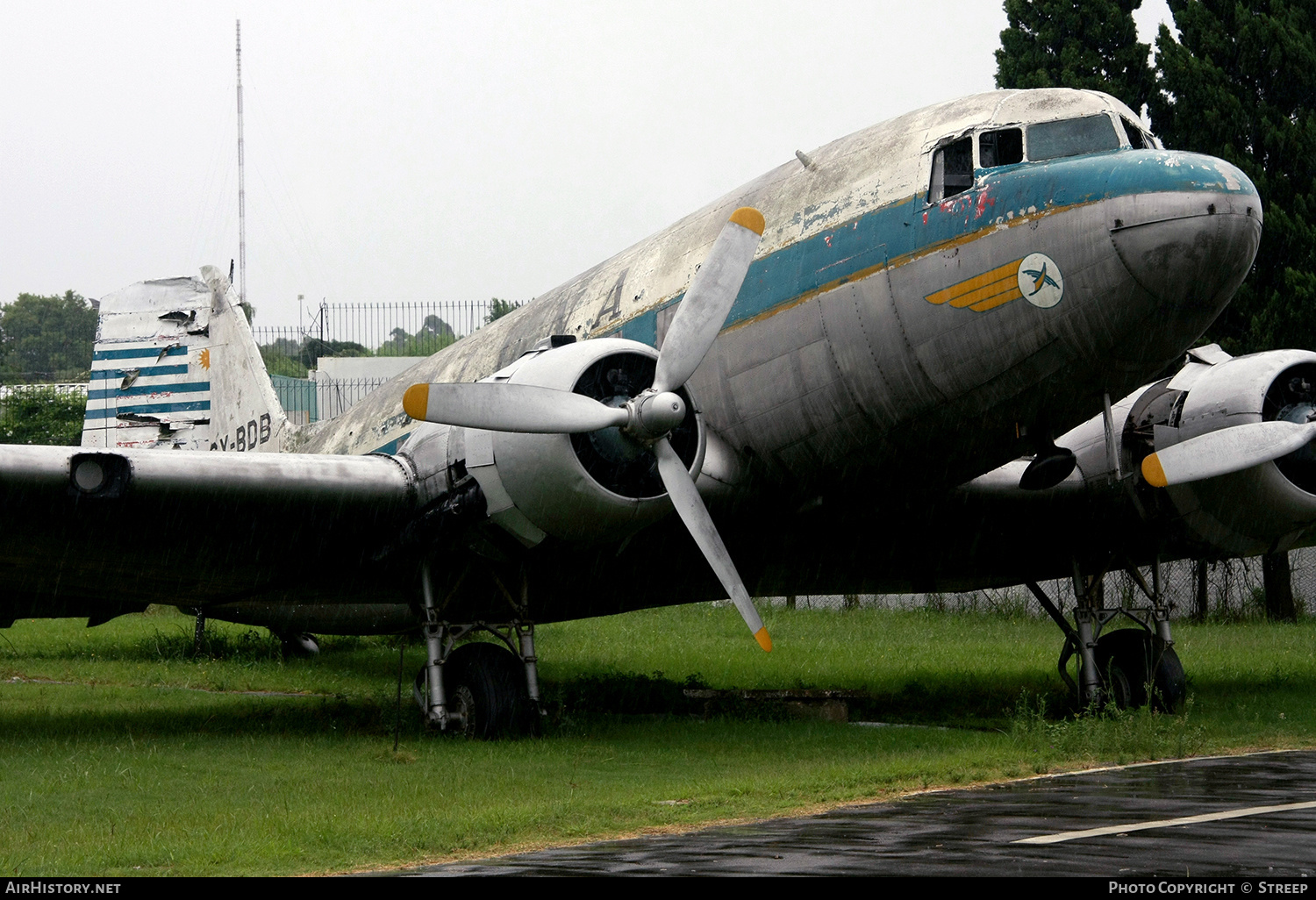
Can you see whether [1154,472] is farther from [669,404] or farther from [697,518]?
[669,404]

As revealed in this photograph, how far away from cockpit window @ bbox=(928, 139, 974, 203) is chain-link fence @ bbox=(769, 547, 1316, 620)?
1408 cm

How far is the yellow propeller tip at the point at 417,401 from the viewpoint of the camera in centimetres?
962

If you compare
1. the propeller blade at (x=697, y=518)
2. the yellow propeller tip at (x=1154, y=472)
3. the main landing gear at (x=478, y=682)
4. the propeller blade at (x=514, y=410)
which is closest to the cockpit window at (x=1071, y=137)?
the yellow propeller tip at (x=1154, y=472)

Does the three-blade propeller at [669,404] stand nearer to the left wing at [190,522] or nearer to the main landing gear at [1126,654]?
the left wing at [190,522]

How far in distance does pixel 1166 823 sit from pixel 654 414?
437 centimetres

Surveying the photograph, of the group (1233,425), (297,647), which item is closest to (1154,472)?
(1233,425)

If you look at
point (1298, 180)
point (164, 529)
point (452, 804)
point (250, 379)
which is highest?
point (1298, 180)

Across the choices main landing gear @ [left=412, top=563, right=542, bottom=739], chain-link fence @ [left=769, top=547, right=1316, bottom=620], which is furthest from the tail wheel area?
chain-link fence @ [left=769, top=547, right=1316, bottom=620]

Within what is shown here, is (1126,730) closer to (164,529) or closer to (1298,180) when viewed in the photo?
(164,529)

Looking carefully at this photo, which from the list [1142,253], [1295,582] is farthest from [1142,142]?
[1295,582]

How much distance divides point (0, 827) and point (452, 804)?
2487 mm

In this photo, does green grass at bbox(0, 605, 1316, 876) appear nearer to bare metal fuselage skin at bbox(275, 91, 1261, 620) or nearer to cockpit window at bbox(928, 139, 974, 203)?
bare metal fuselage skin at bbox(275, 91, 1261, 620)

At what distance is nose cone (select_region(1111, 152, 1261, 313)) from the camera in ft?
30.8

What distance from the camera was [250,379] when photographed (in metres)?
16.9
